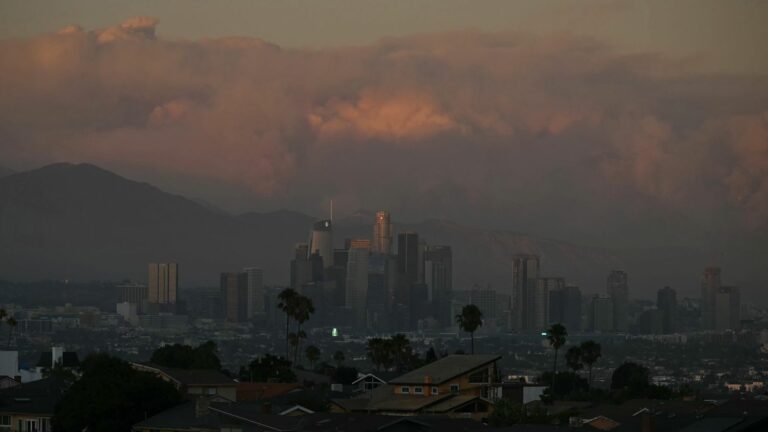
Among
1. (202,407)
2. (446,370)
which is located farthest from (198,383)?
(202,407)

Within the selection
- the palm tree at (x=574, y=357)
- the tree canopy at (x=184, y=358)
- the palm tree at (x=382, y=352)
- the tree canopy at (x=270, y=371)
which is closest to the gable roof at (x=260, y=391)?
the tree canopy at (x=270, y=371)

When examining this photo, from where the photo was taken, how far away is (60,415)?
7869 centimetres

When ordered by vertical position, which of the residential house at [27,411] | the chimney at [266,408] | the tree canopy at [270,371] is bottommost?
the residential house at [27,411]

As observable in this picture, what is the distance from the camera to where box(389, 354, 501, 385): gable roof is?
91812 mm

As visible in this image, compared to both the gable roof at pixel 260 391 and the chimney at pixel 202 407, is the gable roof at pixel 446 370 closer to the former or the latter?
the gable roof at pixel 260 391

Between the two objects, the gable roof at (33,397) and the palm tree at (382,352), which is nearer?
the gable roof at (33,397)

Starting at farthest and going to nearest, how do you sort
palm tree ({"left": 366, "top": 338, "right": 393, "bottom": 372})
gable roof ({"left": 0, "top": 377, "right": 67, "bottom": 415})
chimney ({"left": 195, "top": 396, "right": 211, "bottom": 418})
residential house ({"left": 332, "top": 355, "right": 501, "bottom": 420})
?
palm tree ({"left": 366, "top": 338, "right": 393, "bottom": 372}) < gable roof ({"left": 0, "top": 377, "right": 67, "bottom": 415}) < residential house ({"left": 332, "top": 355, "right": 501, "bottom": 420}) < chimney ({"left": 195, "top": 396, "right": 211, "bottom": 418})

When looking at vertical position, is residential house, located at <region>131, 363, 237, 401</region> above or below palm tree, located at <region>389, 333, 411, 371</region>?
below

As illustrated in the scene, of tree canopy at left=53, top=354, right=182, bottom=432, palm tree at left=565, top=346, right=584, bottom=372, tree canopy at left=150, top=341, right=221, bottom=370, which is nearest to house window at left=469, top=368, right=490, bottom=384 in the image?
tree canopy at left=53, top=354, right=182, bottom=432

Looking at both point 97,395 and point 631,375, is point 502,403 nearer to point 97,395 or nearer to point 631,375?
point 97,395

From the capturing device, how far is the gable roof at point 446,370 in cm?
9181

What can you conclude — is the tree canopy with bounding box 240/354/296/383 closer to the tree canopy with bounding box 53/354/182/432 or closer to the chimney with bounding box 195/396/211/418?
the tree canopy with bounding box 53/354/182/432

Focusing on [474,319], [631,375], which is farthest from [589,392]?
[631,375]

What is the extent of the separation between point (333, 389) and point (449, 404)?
2437 centimetres
